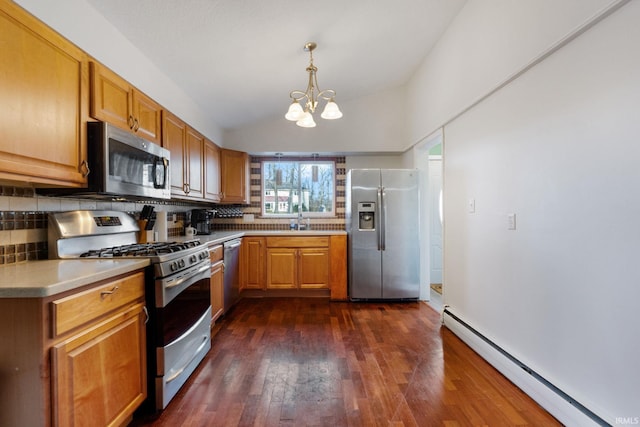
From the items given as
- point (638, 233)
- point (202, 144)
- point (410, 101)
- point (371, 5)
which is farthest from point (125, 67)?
point (410, 101)

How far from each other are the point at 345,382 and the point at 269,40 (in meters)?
2.68

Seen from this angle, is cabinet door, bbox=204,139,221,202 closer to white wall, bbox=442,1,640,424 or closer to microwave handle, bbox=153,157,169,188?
microwave handle, bbox=153,157,169,188

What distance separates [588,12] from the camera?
4.51ft

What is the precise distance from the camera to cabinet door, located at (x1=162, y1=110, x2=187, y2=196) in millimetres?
2411

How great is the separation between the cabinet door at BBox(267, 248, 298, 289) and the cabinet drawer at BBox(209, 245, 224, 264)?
3.16 ft

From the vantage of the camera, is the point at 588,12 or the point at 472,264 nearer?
the point at 588,12

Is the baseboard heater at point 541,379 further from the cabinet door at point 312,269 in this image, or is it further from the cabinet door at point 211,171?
the cabinet door at point 211,171

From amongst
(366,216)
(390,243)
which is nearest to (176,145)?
(366,216)

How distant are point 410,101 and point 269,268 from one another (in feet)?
9.69

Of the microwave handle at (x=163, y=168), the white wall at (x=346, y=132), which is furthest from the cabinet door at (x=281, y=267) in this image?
the microwave handle at (x=163, y=168)

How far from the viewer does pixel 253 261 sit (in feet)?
12.5

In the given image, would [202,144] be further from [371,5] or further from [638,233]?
[638,233]

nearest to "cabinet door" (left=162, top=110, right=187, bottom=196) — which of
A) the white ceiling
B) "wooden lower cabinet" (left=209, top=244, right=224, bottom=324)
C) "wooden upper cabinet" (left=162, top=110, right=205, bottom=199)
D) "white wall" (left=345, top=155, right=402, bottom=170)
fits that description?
"wooden upper cabinet" (left=162, top=110, right=205, bottom=199)

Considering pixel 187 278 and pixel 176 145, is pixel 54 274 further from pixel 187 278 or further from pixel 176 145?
pixel 176 145
